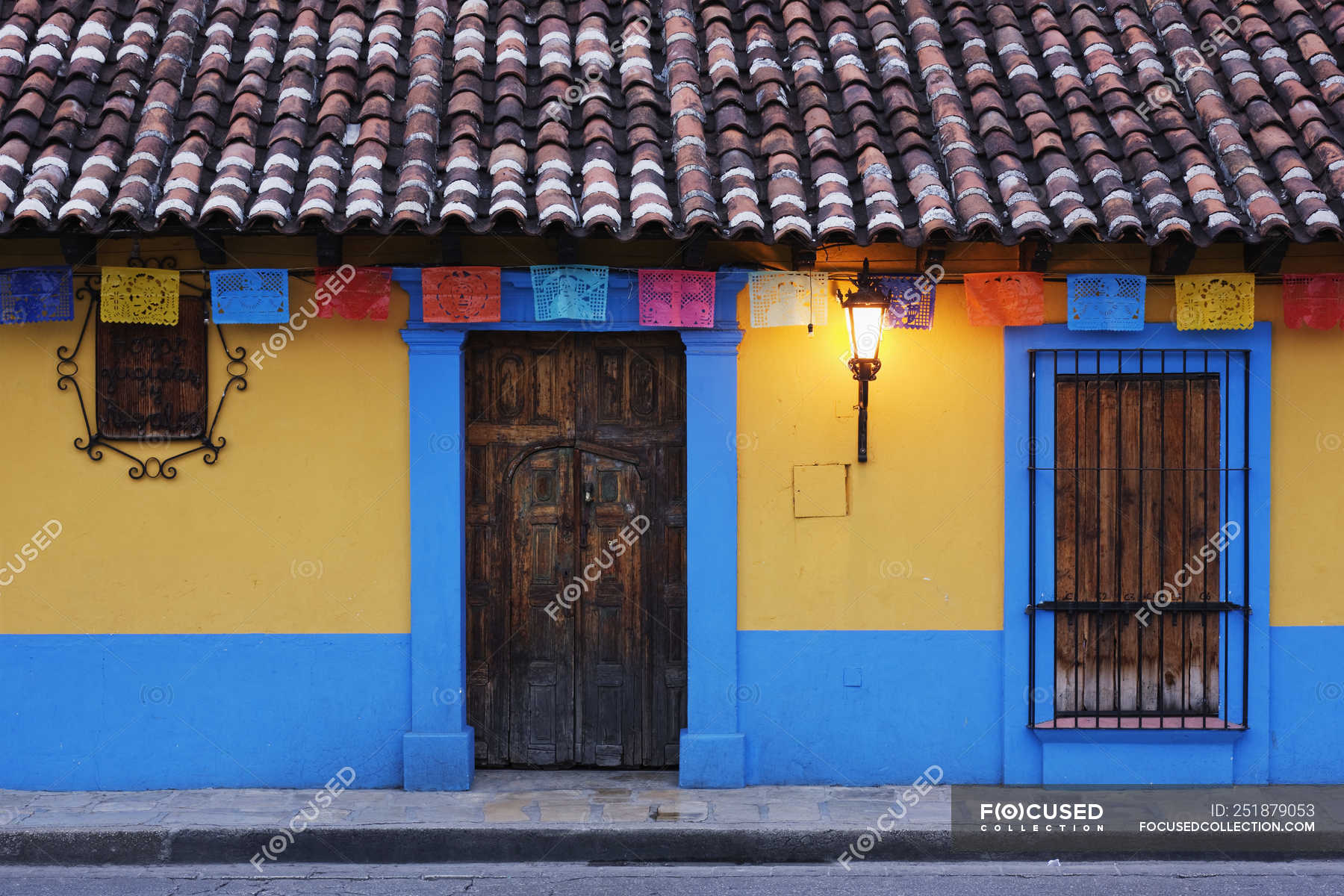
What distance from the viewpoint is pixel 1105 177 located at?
607cm

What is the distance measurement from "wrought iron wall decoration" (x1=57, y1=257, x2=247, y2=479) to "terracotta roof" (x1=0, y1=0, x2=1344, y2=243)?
0.89m

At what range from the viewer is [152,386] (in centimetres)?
656

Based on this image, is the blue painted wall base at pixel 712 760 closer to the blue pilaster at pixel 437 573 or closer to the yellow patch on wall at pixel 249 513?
the blue pilaster at pixel 437 573

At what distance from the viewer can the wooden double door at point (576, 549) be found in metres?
6.89

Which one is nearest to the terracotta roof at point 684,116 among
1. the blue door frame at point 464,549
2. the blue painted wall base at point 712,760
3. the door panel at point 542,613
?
the blue door frame at point 464,549

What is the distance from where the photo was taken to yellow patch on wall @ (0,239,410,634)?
6.59m

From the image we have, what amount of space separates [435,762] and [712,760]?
5.01ft

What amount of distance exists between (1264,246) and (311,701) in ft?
18.6

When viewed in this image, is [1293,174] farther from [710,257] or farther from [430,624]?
[430,624]

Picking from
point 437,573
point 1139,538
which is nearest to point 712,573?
point 437,573

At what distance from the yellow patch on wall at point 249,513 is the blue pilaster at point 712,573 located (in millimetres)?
1616

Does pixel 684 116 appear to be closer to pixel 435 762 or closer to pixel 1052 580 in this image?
pixel 1052 580

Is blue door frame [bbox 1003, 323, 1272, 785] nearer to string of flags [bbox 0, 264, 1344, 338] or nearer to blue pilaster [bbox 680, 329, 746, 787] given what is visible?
string of flags [bbox 0, 264, 1344, 338]

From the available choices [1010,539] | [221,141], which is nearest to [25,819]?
[221,141]
